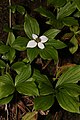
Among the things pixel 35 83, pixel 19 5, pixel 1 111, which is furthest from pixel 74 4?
pixel 1 111

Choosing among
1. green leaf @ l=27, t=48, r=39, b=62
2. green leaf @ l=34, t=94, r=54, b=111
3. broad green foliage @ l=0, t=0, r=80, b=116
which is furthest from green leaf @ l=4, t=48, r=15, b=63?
green leaf @ l=34, t=94, r=54, b=111

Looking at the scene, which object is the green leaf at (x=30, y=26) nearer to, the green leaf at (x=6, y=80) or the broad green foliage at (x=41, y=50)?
the broad green foliage at (x=41, y=50)

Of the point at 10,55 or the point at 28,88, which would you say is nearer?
the point at 28,88

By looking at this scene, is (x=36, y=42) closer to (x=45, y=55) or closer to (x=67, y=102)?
(x=45, y=55)

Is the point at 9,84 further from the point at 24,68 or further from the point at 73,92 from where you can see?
the point at 73,92

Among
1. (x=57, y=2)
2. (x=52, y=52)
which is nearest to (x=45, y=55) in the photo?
(x=52, y=52)

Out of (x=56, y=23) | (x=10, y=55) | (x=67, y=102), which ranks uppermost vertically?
(x=56, y=23)
